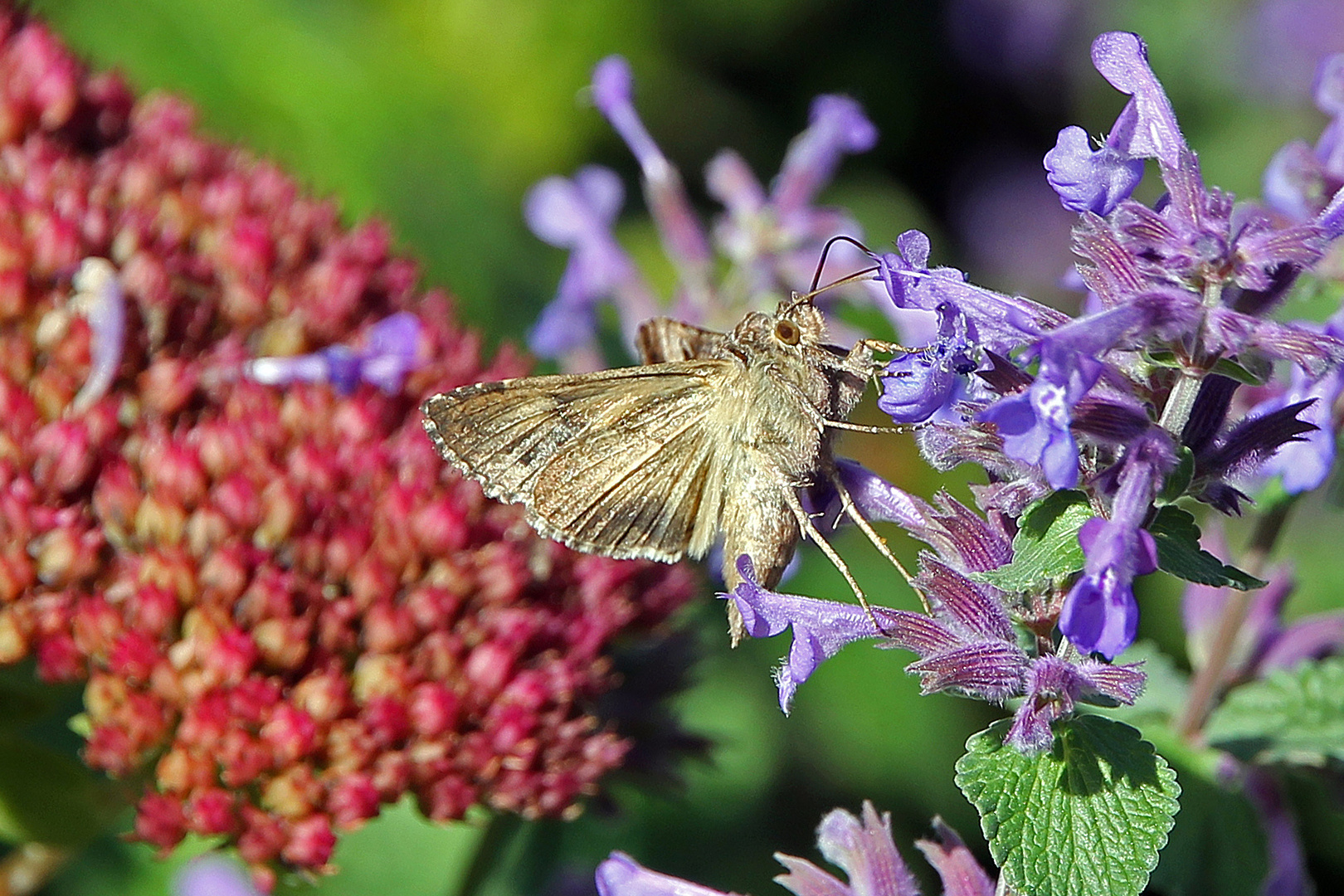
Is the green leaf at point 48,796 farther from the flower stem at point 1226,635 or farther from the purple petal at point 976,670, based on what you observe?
the flower stem at point 1226,635

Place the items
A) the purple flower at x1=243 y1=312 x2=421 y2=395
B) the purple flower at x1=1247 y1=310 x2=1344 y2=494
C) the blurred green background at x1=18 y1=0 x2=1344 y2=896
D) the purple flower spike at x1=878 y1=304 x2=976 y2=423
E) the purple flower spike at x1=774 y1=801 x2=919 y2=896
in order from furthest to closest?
the blurred green background at x1=18 y1=0 x2=1344 y2=896
the purple flower at x1=243 y1=312 x2=421 y2=395
the purple flower at x1=1247 y1=310 x2=1344 y2=494
the purple flower spike at x1=774 y1=801 x2=919 y2=896
the purple flower spike at x1=878 y1=304 x2=976 y2=423

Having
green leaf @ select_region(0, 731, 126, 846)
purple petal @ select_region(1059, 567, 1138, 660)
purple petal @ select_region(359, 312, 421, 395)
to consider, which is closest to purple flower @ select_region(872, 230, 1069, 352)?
purple petal @ select_region(1059, 567, 1138, 660)

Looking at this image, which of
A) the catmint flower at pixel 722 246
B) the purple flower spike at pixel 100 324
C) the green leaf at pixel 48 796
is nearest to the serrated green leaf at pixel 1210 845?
the catmint flower at pixel 722 246

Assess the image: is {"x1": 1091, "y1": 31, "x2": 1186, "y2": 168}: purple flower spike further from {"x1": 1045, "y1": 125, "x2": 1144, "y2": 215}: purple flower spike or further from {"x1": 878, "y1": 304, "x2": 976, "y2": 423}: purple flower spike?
{"x1": 878, "y1": 304, "x2": 976, "y2": 423}: purple flower spike

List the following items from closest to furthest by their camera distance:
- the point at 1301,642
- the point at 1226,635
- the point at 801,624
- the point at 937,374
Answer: the point at 937,374 < the point at 801,624 < the point at 1226,635 < the point at 1301,642

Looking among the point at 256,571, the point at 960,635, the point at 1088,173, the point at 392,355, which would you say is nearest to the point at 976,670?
the point at 960,635

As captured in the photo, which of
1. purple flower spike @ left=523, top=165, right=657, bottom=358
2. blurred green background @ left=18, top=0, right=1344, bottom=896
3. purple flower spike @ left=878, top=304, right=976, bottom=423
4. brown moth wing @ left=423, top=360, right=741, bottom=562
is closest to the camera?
purple flower spike @ left=878, top=304, right=976, bottom=423

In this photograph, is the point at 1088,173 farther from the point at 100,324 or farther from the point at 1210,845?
the point at 100,324
